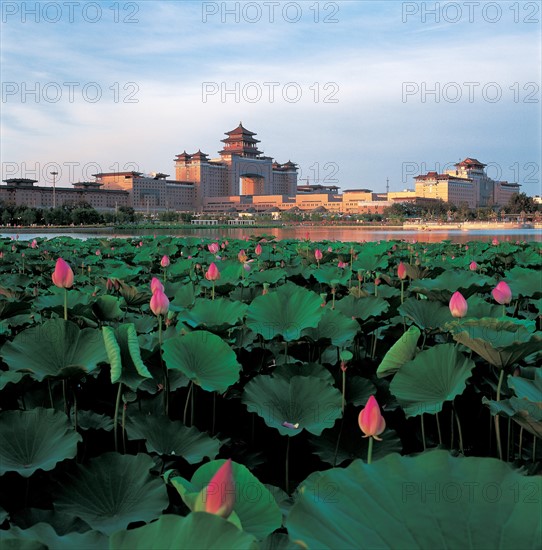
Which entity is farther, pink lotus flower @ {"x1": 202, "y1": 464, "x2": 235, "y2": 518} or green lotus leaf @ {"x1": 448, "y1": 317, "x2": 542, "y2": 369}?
green lotus leaf @ {"x1": 448, "y1": 317, "x2": 542, "y2": 369}

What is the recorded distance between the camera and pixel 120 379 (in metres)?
0.90

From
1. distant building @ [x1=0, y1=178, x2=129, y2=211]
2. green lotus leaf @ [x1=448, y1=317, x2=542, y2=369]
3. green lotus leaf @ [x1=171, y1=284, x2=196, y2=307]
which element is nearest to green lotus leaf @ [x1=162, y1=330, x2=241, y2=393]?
green lotus leaf @ [x1=448, y1=317, x2=542, y2=369]

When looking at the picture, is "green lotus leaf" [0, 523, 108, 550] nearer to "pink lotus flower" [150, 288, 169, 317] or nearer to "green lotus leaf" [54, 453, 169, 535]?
"green lotus leaf" [54, 453, 169, 535]

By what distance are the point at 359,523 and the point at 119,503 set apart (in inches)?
18.6

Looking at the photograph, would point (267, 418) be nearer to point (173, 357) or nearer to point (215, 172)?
A: point (173, 357)

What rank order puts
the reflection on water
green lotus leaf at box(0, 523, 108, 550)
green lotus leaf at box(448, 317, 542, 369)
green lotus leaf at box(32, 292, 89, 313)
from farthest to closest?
the reflection on water
green lotus leaf at box(32, 292, 89, 313)
green lotus leaf at box(448, 317, 542, 369)
green lotus leaf at box(0, 523, 108, 550)

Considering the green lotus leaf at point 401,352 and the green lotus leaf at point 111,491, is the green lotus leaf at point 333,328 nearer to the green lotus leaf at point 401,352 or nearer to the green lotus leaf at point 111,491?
the green lotus leaf at point 401,352

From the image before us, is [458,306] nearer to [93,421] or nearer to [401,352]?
[401,352]

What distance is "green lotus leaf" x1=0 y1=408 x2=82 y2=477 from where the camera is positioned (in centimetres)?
81

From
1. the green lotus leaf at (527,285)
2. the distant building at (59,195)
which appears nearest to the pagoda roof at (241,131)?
the distant building at (59,195)

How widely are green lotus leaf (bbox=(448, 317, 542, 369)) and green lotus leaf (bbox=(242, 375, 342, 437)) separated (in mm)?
241

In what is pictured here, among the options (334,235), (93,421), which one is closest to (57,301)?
(93,421)

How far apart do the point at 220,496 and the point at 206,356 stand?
581 mm

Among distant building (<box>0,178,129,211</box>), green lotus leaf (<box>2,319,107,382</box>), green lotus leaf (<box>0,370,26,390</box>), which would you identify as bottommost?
green lotus leaf (<box>0,370,26,390</box>)
